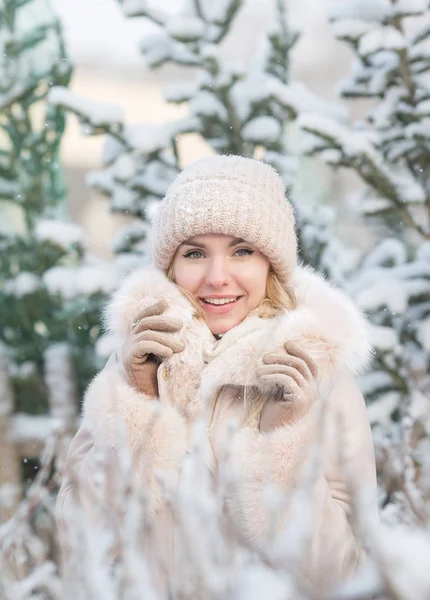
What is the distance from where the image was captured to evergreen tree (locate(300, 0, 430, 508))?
123 inches

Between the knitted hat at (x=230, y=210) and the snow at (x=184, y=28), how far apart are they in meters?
1.74

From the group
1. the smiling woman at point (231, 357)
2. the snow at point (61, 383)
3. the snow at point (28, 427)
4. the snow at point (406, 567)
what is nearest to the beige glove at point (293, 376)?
the smiling woman at point (231, 357)

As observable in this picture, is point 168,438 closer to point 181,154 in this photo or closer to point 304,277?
point 304,277

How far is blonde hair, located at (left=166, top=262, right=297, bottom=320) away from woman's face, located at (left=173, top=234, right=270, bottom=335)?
1cm

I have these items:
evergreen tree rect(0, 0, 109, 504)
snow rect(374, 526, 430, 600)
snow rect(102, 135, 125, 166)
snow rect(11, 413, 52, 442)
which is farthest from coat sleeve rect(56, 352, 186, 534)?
snow rect(11, 413, 52, 442)

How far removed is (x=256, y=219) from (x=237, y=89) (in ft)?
6.82

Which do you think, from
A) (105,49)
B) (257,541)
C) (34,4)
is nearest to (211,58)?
(105,49)

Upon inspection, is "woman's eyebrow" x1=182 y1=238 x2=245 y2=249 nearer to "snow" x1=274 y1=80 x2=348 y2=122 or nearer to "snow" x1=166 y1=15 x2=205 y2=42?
"snow" x1=274 y1=80 x2=348 y2=122

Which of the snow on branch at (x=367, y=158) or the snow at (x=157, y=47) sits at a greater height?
the snow at (x=157, y=47)

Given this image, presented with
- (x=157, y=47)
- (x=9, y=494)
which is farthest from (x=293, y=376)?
(x=9, y=494)

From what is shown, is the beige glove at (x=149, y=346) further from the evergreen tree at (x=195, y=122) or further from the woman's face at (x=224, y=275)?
the evergreen tree at (x=195, y=122)

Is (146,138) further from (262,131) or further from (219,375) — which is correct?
(219,375)

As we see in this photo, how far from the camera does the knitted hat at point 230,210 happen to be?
5.21 ft

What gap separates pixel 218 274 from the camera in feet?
5.15
